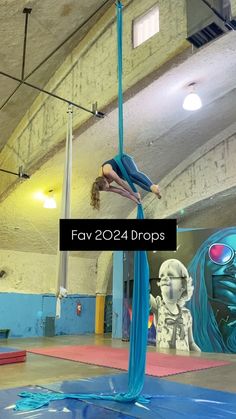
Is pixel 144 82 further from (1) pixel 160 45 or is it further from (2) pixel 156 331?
(2) pixel 156 331

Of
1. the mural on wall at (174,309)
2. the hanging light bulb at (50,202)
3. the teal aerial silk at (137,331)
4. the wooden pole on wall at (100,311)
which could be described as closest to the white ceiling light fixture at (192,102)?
the teal aerial silk at (137,331)

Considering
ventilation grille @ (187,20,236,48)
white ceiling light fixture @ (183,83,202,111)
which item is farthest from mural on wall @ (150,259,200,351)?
ventilation grille @ (187,20,236,48)

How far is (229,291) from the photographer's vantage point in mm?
7371

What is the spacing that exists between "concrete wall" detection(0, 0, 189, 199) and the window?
0.08m

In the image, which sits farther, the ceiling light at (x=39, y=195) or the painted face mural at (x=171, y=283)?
the ceiling light at (x=39, y=195)

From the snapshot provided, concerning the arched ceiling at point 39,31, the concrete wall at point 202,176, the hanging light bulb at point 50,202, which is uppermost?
the arched ceiling at point 39,31

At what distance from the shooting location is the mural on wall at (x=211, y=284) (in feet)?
24.1

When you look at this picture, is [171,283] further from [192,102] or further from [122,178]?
[122,178]

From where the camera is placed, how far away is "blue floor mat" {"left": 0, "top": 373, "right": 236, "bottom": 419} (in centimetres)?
311

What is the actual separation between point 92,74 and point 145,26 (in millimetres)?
1139

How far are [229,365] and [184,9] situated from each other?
16.2ft

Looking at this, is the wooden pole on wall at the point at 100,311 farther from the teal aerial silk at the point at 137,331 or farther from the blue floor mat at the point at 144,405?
the teal aerial silk at the point at 137,331

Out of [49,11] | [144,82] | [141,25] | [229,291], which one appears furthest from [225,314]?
[49,11]

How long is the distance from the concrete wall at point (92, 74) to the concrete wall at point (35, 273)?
8.18 ft
